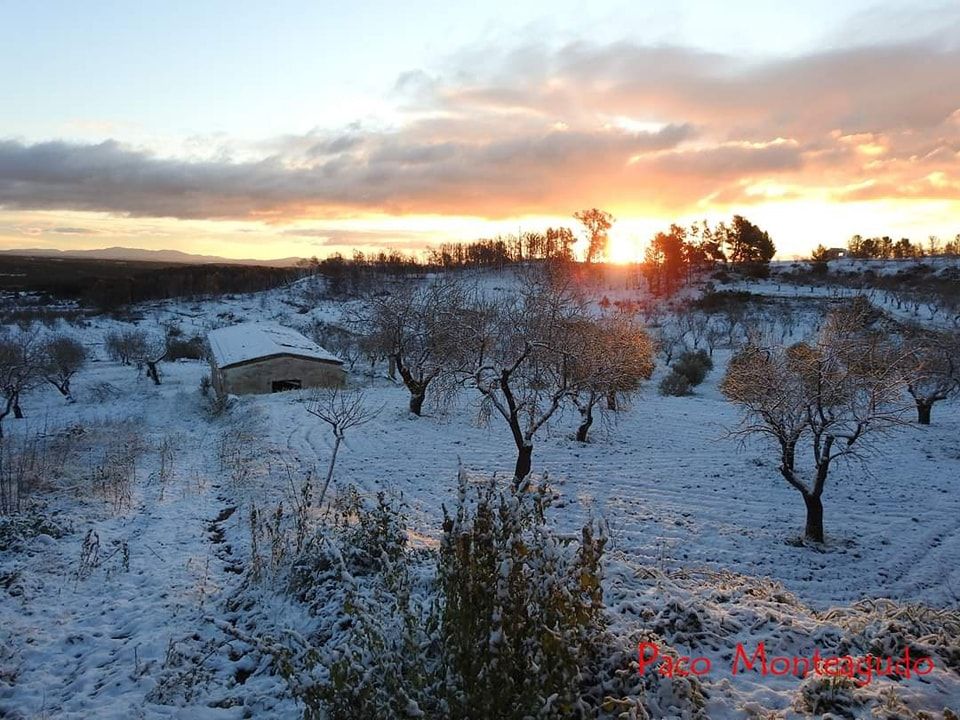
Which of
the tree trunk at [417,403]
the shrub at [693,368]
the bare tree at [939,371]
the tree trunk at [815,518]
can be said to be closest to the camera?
the tree trunk at [815,518]

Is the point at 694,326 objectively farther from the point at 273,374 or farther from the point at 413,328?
the point at 273,374

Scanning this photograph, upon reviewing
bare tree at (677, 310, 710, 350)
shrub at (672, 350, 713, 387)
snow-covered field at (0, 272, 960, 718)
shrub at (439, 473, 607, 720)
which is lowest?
snow-covered field at (0, 272, 960, 718)

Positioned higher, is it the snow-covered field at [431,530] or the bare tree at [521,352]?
the bare tree at [521,352]

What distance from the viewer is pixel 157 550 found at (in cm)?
1017

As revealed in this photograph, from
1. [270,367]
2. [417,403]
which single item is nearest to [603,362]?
[417,403]

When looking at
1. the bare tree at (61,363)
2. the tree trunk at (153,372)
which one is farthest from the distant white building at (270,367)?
the bare tree at (61,363)

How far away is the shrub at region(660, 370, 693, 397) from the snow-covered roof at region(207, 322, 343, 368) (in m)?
18.8

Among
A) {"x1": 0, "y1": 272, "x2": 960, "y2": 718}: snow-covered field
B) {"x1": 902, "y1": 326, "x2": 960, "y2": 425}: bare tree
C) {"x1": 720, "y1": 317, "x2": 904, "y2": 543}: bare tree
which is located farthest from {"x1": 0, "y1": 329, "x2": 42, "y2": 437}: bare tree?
{"x1": 902, "y1": 326, "x2": 960, "y2": 425}: bare tree

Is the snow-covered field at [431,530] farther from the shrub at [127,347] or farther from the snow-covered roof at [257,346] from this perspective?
the shrub at [127,347]

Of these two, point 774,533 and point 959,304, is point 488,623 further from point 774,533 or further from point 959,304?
point 959,304

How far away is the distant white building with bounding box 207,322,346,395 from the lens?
30297 mm

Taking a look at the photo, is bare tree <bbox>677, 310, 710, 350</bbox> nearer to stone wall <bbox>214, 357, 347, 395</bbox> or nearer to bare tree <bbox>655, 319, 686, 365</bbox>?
bare tree <bbox>655, 319, 686, 365</bbox>

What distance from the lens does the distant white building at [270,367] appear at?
30297 millimetres

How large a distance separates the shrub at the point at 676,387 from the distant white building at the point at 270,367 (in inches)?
729
